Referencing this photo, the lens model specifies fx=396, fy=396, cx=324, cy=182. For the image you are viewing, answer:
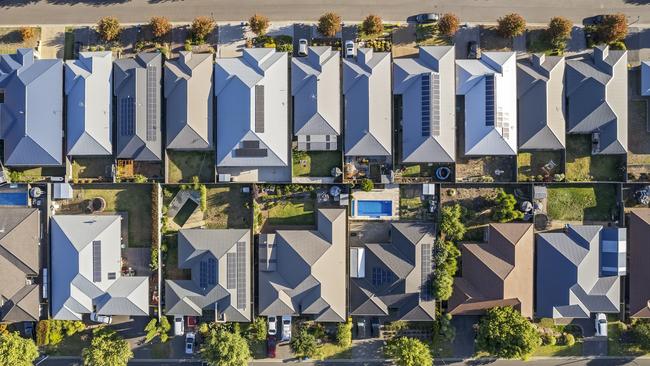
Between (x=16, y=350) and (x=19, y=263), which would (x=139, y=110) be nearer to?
(x=19, y=263)

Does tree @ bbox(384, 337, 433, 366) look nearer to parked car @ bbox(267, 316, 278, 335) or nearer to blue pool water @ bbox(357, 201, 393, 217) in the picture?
parked car @ bbox(267, 316, 278, 335)

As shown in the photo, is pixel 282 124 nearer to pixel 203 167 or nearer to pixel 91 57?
pixel 203 167

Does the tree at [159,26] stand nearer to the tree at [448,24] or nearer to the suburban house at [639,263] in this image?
the tree at [448,24]

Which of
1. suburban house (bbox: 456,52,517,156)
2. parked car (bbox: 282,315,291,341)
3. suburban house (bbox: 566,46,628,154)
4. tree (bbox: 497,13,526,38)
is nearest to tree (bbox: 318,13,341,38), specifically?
suburban house (bbox: 456,52,517,156)

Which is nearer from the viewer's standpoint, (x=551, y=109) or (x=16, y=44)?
(x=551, y=109)

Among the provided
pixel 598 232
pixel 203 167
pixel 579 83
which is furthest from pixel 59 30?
pixel 598 232

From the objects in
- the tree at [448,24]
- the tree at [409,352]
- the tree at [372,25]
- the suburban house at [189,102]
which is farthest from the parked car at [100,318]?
the tree at [448,24]

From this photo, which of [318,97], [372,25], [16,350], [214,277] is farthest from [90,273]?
[372,25]
